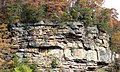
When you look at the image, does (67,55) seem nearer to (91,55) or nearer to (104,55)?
(91,55)

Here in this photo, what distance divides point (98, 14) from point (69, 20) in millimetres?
4588

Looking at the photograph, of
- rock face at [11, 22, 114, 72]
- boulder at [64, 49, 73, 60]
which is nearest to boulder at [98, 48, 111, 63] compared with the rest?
rock face at [11, 22, 114, 72]

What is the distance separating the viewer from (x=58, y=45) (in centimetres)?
3544

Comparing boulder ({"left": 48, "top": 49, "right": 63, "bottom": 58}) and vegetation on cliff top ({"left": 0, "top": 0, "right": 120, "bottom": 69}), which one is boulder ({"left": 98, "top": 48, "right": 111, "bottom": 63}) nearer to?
vegetation on cliff top ({"left": 0, "top": 0, "right": 120, "bottom": 69})

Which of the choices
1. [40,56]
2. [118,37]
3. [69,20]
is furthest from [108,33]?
[40,56]

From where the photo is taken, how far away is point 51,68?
3453 centimetres

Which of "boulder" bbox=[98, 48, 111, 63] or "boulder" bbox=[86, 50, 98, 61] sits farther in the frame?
"boulder" bbox=[98, 48, 111, 63]

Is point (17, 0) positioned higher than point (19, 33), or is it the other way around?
point (17, 0)

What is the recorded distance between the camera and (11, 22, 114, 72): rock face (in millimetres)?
35031

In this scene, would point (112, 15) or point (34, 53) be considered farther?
point (112, 15)

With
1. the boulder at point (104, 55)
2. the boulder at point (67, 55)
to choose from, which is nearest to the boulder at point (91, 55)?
the boulder at point (104, 55)

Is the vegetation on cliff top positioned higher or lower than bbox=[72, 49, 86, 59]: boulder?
higher

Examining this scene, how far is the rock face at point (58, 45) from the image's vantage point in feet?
115

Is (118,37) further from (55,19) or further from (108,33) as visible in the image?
(55,19)
